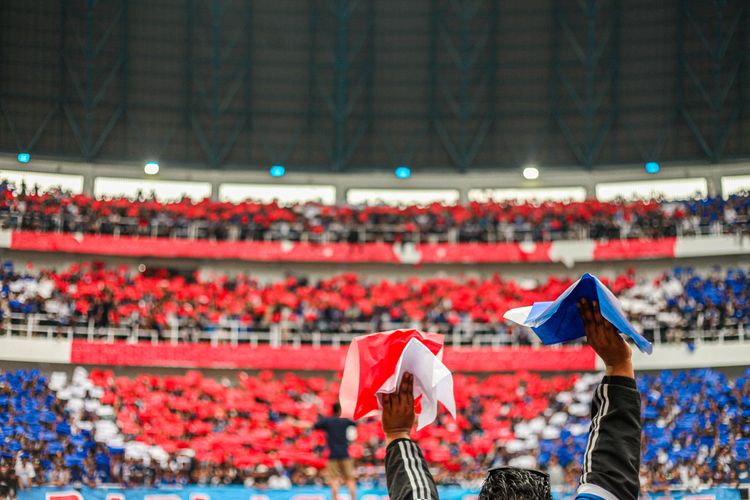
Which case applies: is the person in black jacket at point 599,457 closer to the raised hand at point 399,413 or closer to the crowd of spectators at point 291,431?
the raised hand at point 399,413

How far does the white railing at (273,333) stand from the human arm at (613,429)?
2889cm

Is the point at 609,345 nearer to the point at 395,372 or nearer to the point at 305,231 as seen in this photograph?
the point at 395,372

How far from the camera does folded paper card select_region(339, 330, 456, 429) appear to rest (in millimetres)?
4137

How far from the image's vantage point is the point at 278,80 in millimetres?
37500

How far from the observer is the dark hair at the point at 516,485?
258cm

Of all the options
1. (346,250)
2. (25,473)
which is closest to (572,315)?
(25,473)

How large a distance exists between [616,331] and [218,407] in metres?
27.0

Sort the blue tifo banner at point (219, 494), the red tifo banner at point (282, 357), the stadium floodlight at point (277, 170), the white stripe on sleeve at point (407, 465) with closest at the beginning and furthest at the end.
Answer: the white stripe on sleeve at point (407, 465) → the blue tifo banner at point (219, 494) → the red tifo banner at point (282, 357) → the stadium floodlight at point (277, 170)

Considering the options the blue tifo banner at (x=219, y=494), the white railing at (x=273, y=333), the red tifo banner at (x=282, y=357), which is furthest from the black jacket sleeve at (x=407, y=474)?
the white railing at (x=273, y=333)

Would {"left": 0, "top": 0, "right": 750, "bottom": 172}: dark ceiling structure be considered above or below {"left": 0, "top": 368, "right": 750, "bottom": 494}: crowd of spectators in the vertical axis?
above

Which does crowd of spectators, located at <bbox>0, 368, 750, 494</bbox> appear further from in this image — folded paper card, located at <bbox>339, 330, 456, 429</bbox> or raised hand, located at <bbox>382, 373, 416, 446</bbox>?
raised hand, located at <bbox>382, 373, 416, 446</bbox>

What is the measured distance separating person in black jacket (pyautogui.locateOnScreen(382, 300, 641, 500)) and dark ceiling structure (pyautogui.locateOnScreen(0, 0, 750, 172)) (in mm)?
34258

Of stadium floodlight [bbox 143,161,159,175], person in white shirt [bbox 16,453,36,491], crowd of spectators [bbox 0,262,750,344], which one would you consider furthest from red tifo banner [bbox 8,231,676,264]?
person in white shirt [bbox 16,453,36,491]

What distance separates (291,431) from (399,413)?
82.5 ft
